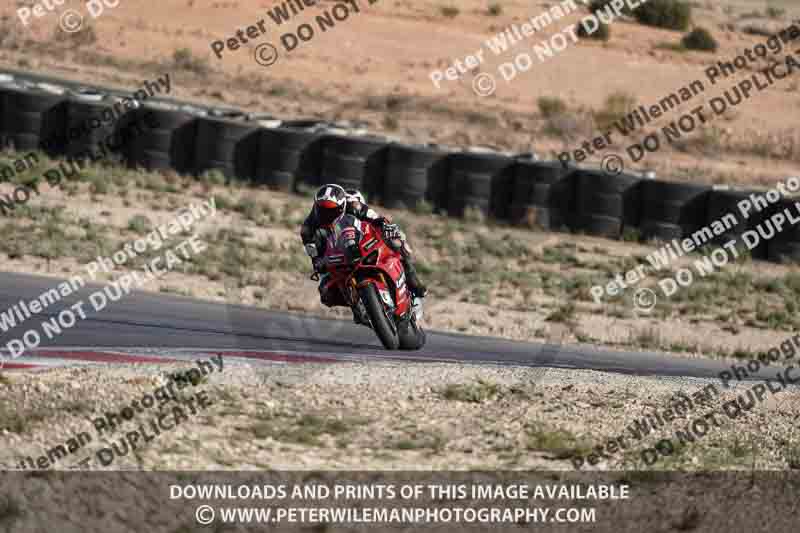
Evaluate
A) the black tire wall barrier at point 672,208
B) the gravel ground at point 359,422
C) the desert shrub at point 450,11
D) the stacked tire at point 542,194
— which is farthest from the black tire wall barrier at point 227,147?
the desert shrub at point 450,11

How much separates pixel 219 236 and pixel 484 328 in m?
5.78

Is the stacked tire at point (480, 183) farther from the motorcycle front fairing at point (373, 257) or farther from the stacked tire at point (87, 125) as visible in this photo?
the motorcycle front fairing at point (373, 257)

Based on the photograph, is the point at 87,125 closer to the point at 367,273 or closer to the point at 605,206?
the point at 605,206

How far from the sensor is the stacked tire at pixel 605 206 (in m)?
22.2

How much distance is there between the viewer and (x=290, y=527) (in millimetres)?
6797

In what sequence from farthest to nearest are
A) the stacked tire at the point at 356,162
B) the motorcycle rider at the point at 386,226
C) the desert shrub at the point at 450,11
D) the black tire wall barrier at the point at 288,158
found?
the desert shrub at the point at 450,11, the black tire wall barrier at the point at 288,158, the stacked tire at the point at 356,162, the motorcycle rider at the point at 386,226

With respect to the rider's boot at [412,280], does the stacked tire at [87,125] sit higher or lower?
higher

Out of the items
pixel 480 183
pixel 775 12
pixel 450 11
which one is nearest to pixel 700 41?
pixel 450 11

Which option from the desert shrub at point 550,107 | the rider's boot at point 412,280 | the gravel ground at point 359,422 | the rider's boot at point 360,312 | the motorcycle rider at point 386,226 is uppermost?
the desert shrub at point 550,107

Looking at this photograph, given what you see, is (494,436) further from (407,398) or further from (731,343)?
(731,343)

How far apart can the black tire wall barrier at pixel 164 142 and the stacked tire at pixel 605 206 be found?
6926 mm

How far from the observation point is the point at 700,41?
179 ft

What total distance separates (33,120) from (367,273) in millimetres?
13336

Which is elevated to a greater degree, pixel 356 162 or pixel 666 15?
pixel 666 15
